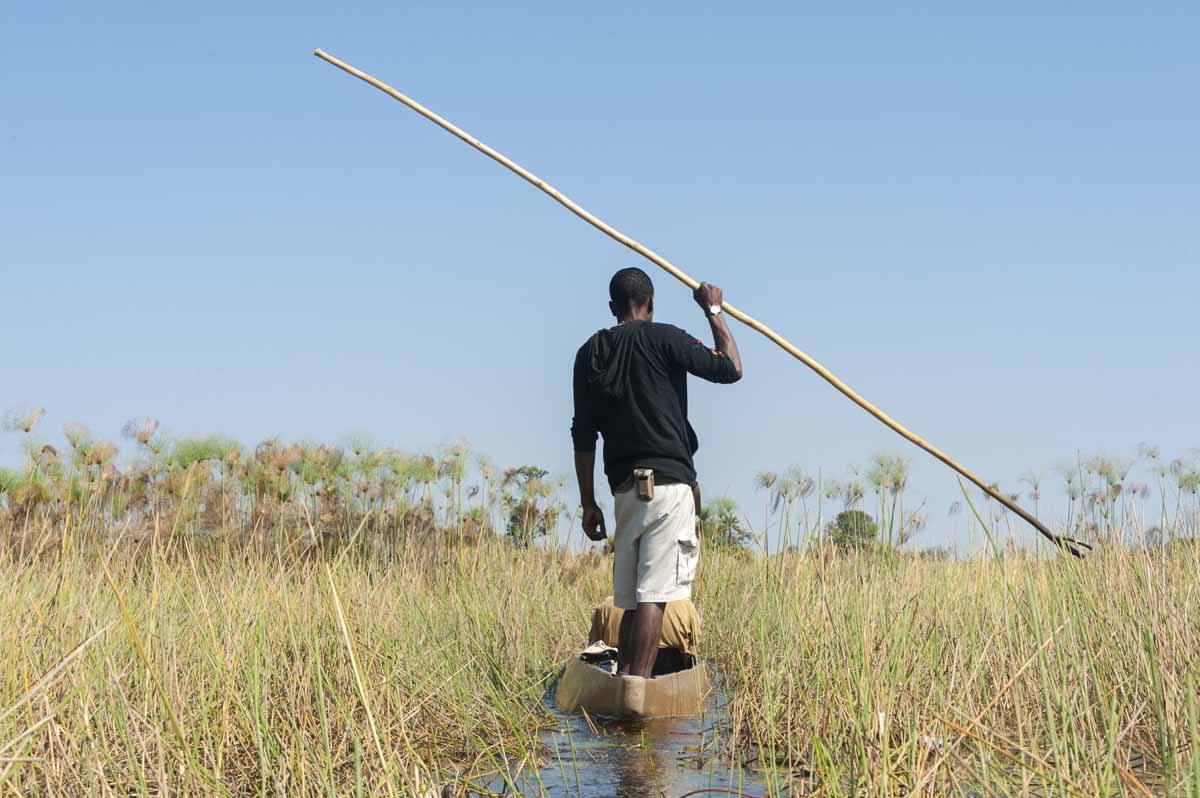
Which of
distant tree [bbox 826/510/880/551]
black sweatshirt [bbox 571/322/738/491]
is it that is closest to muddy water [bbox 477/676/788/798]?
black sweatshirt [bbox 571/322/738/491]

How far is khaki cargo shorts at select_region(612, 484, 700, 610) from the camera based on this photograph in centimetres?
579

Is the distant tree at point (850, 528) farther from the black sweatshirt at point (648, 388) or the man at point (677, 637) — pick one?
the black sweatshirt at point (648, 388)

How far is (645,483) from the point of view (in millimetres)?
5816

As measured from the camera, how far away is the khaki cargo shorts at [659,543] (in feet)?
19.0

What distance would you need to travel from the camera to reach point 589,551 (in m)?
10.7

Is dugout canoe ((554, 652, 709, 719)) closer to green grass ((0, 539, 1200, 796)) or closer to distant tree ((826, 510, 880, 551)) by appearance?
green grass ((0, 539, 1200, 796))

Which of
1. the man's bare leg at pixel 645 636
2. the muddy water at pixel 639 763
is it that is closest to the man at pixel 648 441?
the man's bare leg at pixel 645 636

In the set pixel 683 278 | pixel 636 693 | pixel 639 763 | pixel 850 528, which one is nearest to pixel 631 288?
pixel 683 278

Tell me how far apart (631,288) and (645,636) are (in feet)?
6.01

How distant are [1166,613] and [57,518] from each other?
26.6ft

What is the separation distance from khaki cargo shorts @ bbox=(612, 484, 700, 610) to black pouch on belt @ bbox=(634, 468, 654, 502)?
0.05 m

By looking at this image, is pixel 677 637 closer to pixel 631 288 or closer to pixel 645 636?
pixel 645 636

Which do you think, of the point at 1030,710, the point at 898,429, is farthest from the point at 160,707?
the point at 898,429

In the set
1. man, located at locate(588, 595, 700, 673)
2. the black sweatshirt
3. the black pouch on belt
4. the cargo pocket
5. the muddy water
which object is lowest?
the muddy water
